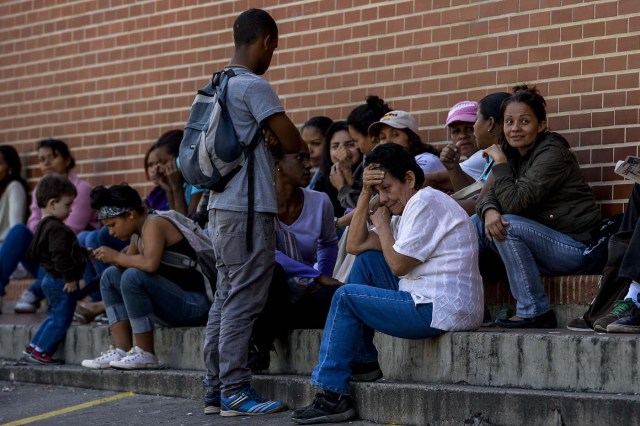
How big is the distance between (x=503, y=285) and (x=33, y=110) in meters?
5.91

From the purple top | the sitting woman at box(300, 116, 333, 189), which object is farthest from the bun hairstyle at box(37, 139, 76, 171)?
the purple top

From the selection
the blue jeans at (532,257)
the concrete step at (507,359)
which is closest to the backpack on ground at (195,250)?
the concrete step at (507,359)

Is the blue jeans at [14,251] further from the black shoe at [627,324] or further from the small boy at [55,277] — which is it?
the black shoe at [627,324]

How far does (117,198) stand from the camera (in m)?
7.95

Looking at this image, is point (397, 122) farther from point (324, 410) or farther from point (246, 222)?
point (324, 410)

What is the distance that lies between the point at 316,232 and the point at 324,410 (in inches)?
70.1

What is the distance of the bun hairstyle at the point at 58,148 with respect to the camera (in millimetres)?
10789

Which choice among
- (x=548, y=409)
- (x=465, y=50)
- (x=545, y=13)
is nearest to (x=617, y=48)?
(x=545, y=13)

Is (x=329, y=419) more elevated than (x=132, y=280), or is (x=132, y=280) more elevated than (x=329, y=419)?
(x=132, y=280)

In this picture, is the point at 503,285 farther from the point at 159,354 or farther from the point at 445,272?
the point at 159,354

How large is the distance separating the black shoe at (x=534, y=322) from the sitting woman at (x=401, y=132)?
1.52m

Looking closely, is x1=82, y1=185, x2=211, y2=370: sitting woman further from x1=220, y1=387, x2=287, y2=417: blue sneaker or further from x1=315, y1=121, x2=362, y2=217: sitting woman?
x1=220, y1=387, x2=287, y2=417: blue sneaker

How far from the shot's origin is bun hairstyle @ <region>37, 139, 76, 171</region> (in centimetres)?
1079

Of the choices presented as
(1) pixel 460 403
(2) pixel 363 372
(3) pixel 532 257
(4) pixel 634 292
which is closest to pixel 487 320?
(3) pixel 532 257
